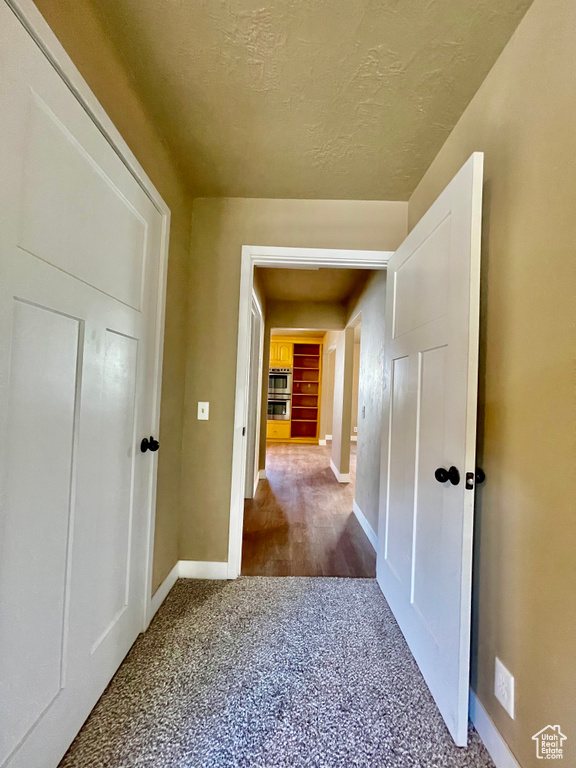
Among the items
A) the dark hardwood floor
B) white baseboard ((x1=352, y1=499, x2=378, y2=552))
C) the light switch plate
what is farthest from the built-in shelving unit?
the light switch plate

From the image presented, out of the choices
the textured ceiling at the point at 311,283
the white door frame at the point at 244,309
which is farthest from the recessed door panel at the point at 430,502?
the textured ceiling at the point at 311,283

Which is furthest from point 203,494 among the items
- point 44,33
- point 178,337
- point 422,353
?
point 44,33

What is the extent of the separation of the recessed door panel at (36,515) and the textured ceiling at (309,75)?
1010mm

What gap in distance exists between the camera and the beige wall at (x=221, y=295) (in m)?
2.01

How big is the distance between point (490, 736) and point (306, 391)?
6905mm

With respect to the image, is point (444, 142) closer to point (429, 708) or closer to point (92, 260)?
point (92, 260)

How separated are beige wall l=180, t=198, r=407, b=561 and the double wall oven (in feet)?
18.2

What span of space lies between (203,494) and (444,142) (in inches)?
87.5

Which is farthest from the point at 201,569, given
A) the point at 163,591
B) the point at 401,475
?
the point at 401,475

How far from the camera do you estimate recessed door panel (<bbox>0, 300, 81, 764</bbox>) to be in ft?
2.57

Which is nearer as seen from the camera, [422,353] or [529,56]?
[529,56]

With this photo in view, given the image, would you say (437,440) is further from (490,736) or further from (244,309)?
(244,309)

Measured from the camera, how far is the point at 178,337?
188cm

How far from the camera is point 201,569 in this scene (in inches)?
78.8
